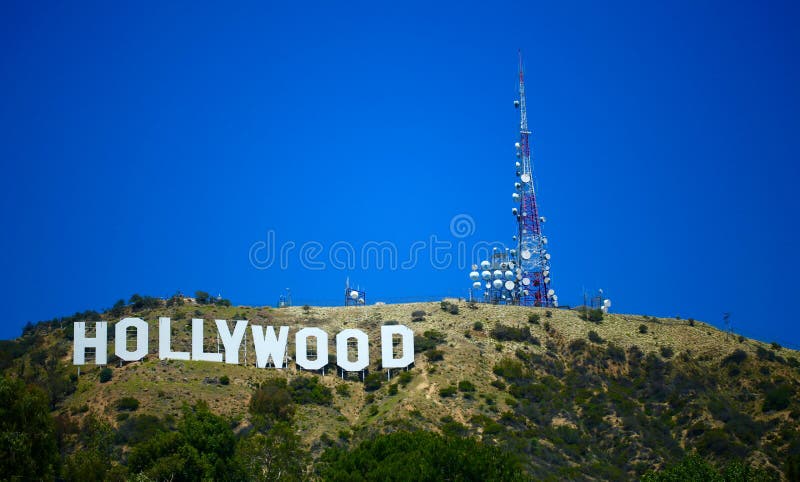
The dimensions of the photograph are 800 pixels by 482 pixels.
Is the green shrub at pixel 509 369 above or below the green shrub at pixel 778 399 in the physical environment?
above

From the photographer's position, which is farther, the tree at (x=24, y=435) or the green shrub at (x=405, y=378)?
the green shrub at (x=405, y=378)

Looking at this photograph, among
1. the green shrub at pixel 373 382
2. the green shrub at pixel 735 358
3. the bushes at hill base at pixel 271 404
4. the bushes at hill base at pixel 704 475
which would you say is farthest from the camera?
the green shrub at pixel 735 358

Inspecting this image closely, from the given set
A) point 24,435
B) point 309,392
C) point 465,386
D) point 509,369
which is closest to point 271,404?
point 309,392

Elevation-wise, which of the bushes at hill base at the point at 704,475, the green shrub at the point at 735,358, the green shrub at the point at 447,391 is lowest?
the bushes at hill base at the point at 704,475

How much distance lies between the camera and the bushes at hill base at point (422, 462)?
5184 centimetres

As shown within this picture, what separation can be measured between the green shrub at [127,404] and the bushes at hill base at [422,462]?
21024 millimetres

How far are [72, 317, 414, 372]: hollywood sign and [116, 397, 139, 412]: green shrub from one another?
7.64 meters

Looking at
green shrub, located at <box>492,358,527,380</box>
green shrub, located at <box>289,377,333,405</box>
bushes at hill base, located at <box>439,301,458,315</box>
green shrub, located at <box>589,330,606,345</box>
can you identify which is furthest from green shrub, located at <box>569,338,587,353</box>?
green shrub, located at <box>289,377,333,405</box>

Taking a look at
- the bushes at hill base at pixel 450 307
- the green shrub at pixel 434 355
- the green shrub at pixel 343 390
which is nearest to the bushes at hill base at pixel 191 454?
the green shrub at pixel 343 390

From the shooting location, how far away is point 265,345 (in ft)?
266

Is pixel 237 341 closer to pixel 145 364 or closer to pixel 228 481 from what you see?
pixel 145 364

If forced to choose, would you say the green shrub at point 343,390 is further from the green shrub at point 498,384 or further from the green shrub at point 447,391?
the green shrub at point 498,384

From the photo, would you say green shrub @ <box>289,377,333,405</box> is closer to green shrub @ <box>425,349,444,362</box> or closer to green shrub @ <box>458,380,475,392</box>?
green shrub @ <box>425,349,444,362</box>

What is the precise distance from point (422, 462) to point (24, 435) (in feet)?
66.3
